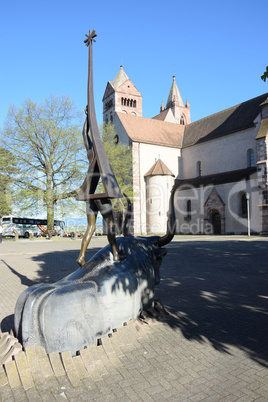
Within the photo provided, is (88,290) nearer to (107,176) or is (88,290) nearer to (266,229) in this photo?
(107,176)

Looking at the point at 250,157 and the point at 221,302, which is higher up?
the point at 250,157

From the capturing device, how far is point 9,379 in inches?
129

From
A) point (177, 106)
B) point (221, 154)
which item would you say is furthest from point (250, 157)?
point (177, 106)

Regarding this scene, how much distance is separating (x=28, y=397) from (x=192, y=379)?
1702mm

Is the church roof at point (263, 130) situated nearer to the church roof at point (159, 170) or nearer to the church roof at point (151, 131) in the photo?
the church roof at point (159, 170)

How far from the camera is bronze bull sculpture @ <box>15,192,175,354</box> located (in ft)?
11.8

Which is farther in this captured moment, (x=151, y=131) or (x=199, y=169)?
(x=151, y=131)

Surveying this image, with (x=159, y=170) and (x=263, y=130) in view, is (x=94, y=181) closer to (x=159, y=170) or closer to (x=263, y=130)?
(x=263, y=130)

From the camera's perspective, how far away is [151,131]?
42812 millimetres

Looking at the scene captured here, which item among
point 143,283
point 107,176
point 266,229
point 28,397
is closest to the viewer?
point 28,397

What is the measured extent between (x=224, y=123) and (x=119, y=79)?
951 inches

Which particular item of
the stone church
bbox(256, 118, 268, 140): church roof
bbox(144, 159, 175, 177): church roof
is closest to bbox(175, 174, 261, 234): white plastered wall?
the stone church

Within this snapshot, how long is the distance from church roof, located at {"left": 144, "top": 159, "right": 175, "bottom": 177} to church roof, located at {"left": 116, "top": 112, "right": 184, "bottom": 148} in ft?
9.94

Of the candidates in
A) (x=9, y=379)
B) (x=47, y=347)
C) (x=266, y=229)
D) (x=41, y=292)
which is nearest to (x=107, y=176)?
(x=41, y=292)
